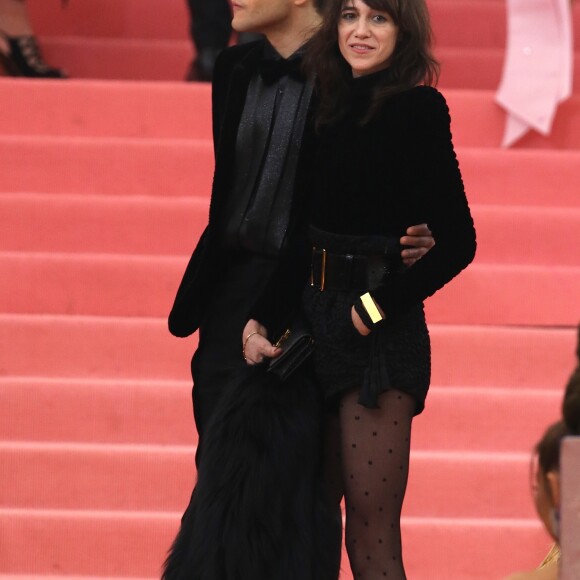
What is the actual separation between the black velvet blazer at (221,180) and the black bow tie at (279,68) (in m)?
0.03

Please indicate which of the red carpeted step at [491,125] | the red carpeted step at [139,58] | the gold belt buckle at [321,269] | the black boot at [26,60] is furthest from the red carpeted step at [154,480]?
the red carpeted step at [139,58]

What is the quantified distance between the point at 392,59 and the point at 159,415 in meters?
1.96

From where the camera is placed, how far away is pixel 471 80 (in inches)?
251

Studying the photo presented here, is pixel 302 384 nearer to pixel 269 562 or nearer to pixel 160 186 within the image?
pixel 269 562

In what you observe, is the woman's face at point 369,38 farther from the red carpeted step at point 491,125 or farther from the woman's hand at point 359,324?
the red carpeted step at point 491,125

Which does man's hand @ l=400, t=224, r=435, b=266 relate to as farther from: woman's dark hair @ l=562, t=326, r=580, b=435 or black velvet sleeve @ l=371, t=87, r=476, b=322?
woman's dark hair @ l=562, t=326, r=580, b=435

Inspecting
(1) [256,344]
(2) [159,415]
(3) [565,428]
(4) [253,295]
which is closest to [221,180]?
(4) [253,295]

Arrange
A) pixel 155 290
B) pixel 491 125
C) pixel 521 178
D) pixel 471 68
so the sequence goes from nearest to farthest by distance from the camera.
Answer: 1. pixel 155 290
2. pixel 521 178
3. pixel 491 125
4. pixel 471 68

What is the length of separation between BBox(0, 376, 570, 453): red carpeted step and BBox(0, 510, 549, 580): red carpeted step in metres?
0.36

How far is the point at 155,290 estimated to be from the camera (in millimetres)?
4898

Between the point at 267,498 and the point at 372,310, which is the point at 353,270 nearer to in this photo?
the point at 372,310

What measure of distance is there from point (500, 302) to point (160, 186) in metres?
1.35

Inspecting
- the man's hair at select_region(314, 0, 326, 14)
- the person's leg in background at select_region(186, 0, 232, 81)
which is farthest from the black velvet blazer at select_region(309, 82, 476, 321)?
the person's leg in background at select_region(186, 0, 232, 81)

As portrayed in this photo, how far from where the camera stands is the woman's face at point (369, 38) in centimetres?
265
